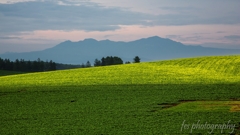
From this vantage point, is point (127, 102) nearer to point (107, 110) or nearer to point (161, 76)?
point (107, 110)

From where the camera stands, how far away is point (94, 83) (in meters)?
53.2

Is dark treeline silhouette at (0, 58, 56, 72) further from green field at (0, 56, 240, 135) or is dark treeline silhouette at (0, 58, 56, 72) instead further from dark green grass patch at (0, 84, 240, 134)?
dark green grass patch at (0, 84, 240, 134)

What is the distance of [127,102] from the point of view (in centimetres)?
3675

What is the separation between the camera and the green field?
1046 inches

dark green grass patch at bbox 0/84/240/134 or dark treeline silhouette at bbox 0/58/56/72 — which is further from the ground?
dark treeline silhouette at bbox 0/58/56/72

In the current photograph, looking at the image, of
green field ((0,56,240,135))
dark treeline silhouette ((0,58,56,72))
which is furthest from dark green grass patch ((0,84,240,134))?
dark treeline silhouette ((0,58,56,72))

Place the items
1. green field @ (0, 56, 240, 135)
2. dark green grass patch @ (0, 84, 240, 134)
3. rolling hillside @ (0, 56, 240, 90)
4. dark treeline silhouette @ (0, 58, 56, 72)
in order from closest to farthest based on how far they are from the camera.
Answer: dark green grass patch @ (0, 84, 240, 134)
green field @ (0, 56, 240, 135)
rolling hillside @ (0, 56, 240, 90)
dark treeline silhouette @ (0, 58, 56, 72)

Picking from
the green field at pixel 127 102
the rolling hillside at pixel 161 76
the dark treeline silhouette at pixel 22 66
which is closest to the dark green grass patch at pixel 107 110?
the green field at pixel 127 102

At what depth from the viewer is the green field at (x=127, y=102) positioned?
26578 mm

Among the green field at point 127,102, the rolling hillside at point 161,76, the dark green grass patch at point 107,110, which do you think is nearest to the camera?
the dark green grass patch at point 107,110

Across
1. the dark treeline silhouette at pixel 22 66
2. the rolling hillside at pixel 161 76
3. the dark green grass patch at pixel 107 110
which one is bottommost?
the dark green grass patch at pixel 107 110

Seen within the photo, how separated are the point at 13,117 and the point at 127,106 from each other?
11.1 metres

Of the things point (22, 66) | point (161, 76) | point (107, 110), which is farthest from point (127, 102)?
point (22, 66)

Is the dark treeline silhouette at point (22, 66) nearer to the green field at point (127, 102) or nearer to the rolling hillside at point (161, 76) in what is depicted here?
the rolling hillside at point (161, 76)
